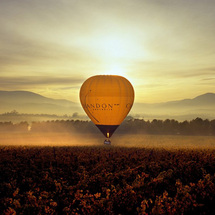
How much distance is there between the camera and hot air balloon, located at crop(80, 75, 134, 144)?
145ft

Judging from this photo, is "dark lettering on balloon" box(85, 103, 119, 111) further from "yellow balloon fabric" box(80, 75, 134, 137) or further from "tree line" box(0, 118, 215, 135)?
"tree line" box(0, 118, 215, 135)

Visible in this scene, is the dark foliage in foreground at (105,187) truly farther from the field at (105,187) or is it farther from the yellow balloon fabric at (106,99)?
the yellow balloon fabric at (106,99)

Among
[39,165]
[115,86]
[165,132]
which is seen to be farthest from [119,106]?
[165,132]

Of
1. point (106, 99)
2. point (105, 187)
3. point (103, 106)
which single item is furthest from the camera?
point (103, 106)

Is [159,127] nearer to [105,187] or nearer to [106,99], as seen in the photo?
[106,99]

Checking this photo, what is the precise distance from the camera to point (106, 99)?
145 feet

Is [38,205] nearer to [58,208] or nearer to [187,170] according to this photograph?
[58,208]

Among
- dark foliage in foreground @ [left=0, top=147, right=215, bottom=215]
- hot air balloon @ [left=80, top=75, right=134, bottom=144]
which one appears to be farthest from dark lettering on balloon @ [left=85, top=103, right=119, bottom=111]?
dark foliage in foreground @ [left=0, top=147, right=215, bottom=215]

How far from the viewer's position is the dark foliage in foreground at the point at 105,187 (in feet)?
38.4

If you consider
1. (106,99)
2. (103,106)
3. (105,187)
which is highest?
(106,99)

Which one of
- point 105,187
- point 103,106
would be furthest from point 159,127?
point 105,187

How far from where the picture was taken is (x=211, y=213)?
11.9 metres

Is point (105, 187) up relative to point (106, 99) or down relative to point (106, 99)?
down

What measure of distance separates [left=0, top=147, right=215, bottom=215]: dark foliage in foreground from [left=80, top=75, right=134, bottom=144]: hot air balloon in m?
20.9
